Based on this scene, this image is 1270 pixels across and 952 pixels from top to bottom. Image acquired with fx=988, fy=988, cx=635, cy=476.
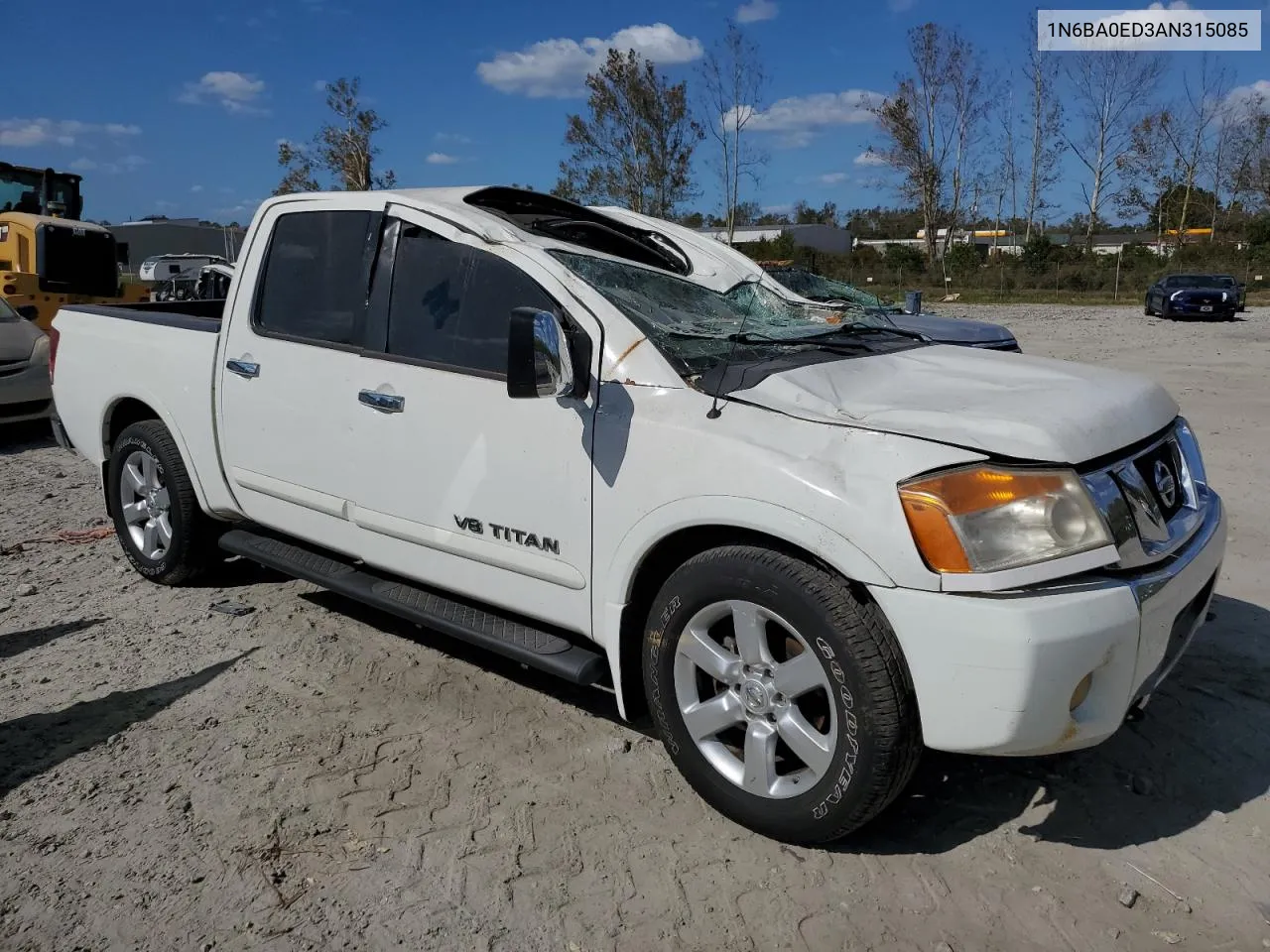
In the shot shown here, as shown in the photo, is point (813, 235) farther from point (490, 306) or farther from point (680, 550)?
point (680, 550)

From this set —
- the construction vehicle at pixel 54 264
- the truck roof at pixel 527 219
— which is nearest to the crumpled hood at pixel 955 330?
Result: the truck roof at pixel 527 219

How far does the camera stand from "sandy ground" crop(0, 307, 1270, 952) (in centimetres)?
256

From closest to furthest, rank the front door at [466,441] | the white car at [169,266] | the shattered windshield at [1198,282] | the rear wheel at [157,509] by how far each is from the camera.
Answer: the front door at [466,441], the rear wheel at [157,509], the shattered windshield at [1198,282], the white car at [169,266]

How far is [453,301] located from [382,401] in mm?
454

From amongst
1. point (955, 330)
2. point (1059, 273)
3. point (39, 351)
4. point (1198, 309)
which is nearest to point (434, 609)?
point (955, 330)

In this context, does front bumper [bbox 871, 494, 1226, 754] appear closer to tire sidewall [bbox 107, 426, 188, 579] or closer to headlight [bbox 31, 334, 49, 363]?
tire sidewall [bbox 107, 426, 188, 579]

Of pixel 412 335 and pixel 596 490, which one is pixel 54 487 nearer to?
pixel 412 335

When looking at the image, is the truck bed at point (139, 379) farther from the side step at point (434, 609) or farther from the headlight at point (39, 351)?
the headlight at point (39, 351)

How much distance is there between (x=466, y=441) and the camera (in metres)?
3.36

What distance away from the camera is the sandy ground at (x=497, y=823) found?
8.39ft

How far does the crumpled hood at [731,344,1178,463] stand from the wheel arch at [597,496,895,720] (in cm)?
31

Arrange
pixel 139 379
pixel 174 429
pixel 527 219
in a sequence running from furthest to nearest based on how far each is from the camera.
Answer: pixel 139 379 < pixel 174 429 < pixel 527 219

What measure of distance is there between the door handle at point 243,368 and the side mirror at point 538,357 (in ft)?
5.44

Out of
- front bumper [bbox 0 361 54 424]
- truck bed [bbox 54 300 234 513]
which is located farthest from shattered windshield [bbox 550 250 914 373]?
front bumper [bbox 0 361 54 424]
